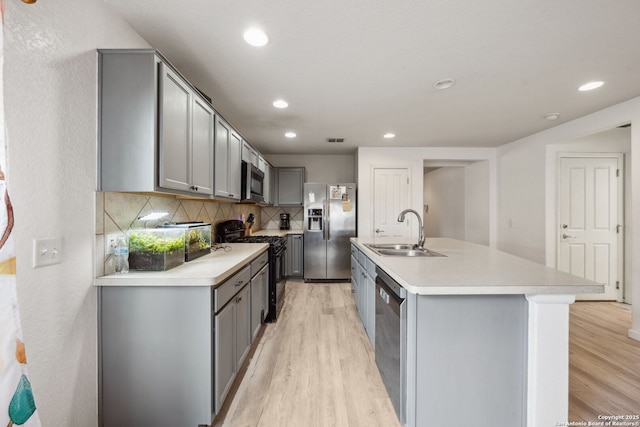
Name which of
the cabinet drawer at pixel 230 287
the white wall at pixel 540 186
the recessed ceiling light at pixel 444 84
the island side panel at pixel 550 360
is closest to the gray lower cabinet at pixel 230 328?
the cabinet drawer at pixel 230 287

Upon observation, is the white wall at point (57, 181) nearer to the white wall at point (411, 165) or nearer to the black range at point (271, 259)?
the black range at point (271, 259)

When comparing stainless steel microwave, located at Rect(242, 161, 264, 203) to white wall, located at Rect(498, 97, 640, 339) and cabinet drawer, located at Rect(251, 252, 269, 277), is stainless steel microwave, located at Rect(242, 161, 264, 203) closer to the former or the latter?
cabinet drawer, located at Rect(251, 252, 269, 277)

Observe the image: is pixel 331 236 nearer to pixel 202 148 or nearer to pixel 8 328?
pixel 202 148

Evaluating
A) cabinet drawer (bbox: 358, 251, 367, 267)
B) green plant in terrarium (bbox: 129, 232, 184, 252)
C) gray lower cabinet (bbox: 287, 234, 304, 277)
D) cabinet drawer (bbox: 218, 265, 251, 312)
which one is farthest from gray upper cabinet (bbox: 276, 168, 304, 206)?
green plant in terrarium (bbox: 129, 232, 184, 252)

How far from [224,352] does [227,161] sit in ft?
5.40

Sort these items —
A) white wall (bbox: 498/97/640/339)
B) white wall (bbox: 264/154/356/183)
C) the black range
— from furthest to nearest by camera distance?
white wall (bbox: 264/154/356/183) → the black range → white wall (bbox: 498/97/640/339)

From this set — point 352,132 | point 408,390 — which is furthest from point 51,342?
point 352,132

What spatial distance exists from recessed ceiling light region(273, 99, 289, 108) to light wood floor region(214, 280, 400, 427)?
240 centimetres

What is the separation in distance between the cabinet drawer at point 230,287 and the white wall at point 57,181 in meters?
0.62

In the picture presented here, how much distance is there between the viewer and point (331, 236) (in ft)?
14.9

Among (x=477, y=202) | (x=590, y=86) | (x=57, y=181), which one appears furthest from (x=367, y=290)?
(x=477, y=202)

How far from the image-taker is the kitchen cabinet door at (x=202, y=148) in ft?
5.81

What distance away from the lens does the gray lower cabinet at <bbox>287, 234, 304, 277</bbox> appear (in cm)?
461

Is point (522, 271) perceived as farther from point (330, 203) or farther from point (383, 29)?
point (330, 203)
